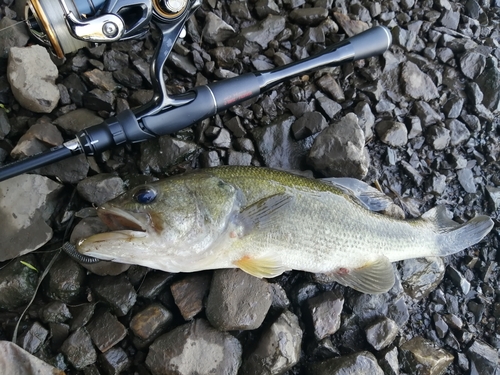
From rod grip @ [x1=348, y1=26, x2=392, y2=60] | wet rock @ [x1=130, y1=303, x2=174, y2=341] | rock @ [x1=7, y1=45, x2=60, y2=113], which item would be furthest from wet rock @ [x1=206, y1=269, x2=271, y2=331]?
rod grip @ [x1=348, y1=26, x2=392, y2=60]

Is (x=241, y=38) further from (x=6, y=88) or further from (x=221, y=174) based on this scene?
(x=6, y=88)

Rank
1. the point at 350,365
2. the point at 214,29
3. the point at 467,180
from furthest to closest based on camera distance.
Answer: the point at 467,180 < the point at 214,29 < the point at 350,365

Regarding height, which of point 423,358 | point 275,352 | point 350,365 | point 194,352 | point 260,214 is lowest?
point 423,358

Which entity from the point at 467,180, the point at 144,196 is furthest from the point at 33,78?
the point at 467,180

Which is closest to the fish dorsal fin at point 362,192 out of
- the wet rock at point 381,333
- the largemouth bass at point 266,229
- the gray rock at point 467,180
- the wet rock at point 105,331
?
the largemouth bass at point 266,229

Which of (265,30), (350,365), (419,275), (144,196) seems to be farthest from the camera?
(265,30)

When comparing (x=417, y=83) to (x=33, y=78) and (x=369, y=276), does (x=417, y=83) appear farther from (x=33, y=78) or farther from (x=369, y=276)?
(x=33, y=78)
